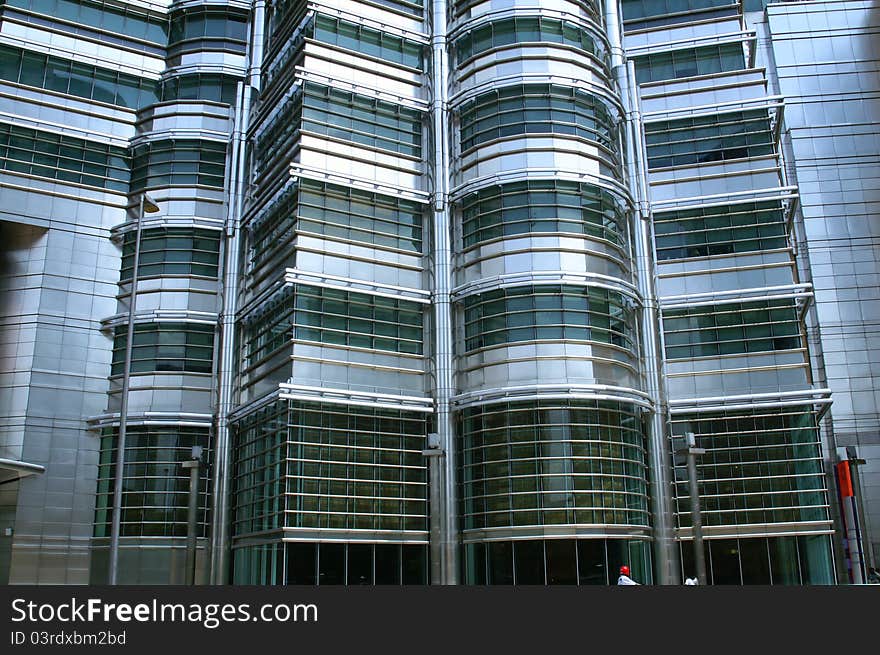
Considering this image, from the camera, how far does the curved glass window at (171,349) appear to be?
122 ft

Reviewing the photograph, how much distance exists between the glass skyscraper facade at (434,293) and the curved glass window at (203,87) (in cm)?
17

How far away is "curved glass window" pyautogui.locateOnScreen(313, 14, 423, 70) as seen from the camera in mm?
37062

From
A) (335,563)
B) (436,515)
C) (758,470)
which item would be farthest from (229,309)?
(758,470)

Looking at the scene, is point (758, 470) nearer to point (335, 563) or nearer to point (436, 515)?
point (436, 515)

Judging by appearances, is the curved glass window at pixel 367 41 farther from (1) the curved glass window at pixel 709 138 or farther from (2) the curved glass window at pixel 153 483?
(2) the curved glass window at pixel 153 483

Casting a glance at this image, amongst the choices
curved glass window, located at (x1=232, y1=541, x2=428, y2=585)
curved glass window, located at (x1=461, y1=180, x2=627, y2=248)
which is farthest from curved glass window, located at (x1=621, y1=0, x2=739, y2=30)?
curved glass window, located at (x1=232, y1=541, x2=428, y2=585)

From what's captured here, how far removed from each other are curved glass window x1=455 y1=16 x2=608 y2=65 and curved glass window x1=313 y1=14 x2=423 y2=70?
244 centimetres

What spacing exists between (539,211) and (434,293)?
208 inches

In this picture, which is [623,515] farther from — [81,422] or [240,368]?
[81,422]

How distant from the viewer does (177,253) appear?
38.7 m

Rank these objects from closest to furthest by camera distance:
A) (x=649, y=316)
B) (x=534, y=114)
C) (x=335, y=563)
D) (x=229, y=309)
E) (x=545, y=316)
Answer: (x=335, y=563), (x=545, y=316), (x=534, y=114), (x=649, y=316), (x=229, y=309)

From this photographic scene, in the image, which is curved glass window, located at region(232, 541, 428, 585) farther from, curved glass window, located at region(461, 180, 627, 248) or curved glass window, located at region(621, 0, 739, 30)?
curved glass window, located at region(621, 0, 739, 30)

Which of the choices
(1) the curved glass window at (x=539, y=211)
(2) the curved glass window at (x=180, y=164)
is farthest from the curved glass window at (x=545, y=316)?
(2) the curved glass window at (x=180, y=164)

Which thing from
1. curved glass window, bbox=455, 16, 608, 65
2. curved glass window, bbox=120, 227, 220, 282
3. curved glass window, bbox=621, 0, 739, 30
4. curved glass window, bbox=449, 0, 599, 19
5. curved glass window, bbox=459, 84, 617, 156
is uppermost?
curved glass window, bbox=621, 0, 739, 30
